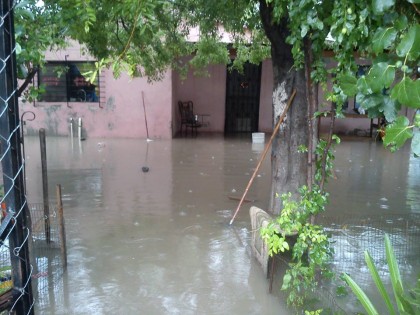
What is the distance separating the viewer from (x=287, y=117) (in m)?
4.84

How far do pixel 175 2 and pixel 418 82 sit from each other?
5207 mm

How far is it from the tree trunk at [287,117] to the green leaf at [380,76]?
124 inches

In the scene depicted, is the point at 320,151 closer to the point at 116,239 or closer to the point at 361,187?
the point at 116,239

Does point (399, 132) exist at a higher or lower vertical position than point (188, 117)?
higher

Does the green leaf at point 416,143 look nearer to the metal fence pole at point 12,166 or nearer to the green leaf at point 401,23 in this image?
the green leaf at point 401,23

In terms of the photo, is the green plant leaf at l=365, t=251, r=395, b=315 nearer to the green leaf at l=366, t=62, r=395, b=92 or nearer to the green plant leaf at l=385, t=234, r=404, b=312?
the green plant leaf at l=385, t=234, r=404, b=312

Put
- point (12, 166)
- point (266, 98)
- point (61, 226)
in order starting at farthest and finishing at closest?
point (266, 98) → point (61, 226) → point (12, 166)

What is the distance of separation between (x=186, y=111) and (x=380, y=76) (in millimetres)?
13176

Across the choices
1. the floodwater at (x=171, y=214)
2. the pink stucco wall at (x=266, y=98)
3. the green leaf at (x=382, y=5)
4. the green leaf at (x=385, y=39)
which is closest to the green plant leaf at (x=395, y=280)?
the green leaf at (x=385, y=39)

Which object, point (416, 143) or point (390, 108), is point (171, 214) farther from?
point (416, 143)

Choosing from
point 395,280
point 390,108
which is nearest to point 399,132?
point 390,108

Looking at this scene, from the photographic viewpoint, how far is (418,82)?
1.36 metres

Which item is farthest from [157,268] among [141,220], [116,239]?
[141,220]

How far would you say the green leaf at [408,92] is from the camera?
1.36 metres
